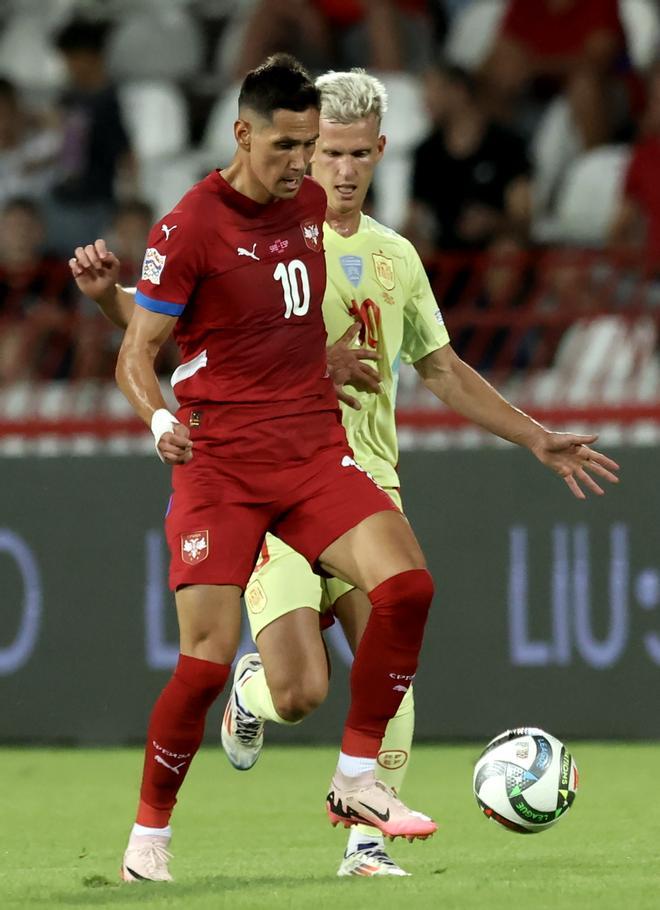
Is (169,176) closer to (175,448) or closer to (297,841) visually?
(297,841)

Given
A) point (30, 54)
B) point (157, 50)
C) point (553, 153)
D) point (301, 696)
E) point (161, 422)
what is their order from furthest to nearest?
point (30, 54) < point (157, 50) < point (553, 153) < point (301, 696) < point (161, 422)

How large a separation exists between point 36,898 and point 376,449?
1.87 m

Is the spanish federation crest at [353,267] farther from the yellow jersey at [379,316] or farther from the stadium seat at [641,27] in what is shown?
the stadium seat at [641,27]

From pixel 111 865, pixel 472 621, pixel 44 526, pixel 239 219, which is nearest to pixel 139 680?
pixel 44 526

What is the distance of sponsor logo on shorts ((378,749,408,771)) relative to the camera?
20.3 ft

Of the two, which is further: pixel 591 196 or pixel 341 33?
pixel 341 33

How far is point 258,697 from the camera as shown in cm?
667

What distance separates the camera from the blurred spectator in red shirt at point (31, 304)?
9844mm

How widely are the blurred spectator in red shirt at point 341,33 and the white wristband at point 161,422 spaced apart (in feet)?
25.5

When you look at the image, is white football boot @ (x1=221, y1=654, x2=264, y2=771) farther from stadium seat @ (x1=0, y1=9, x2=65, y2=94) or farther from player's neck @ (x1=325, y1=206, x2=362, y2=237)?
stadium seat @ (x1=0, y1=9, x2=65, y2=94)

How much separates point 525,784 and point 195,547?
3.92ft

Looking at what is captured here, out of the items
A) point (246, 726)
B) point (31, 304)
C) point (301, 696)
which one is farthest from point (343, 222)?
point (31, 304)

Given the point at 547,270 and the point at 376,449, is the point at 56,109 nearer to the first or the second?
the point at 547,270

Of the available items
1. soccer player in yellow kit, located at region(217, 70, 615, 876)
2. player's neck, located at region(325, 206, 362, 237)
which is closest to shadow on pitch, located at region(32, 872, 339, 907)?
soccer player in yellow kit, located at region(217, 70, 615, 876)
